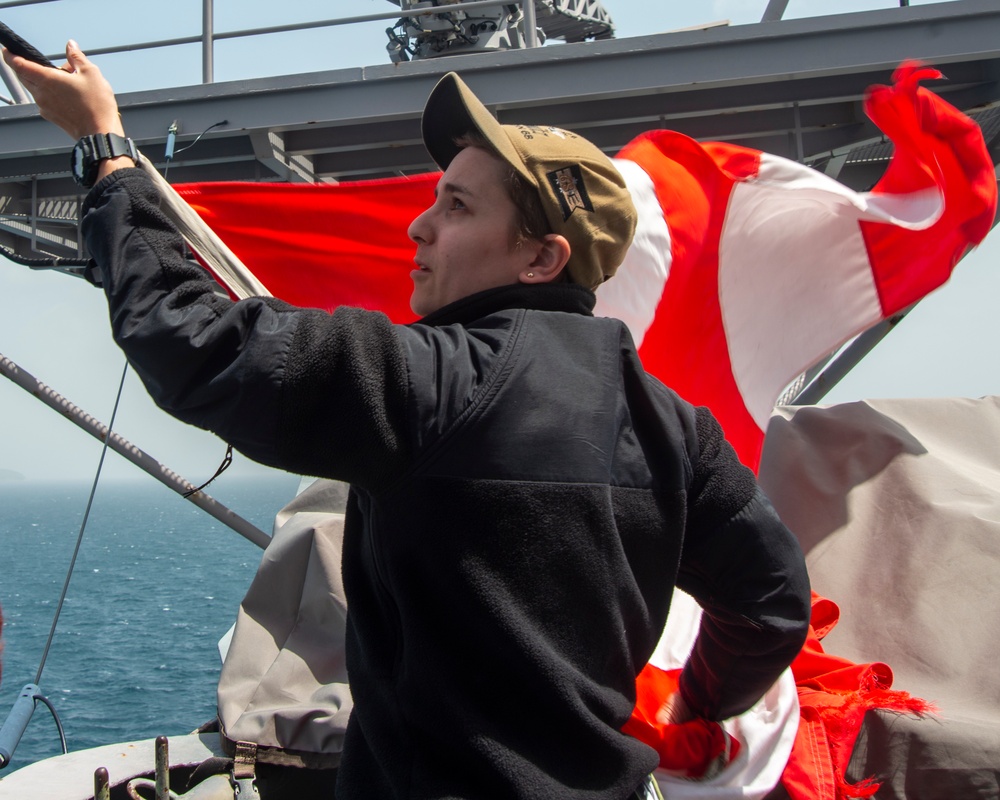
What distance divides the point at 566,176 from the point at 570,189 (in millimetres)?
21

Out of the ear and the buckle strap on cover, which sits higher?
the ear

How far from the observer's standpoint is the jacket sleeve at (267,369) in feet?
3.88

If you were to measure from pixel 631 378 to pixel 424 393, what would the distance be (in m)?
0.38

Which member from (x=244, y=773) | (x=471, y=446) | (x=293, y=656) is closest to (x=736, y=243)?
(x=293, y=656)

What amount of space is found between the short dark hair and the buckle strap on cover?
5.82 ft

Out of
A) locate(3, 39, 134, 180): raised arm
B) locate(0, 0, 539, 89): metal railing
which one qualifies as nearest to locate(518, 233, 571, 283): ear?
locate(3, 39, 134, 180): raised arm

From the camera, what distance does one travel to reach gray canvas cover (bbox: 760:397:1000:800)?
239 centimetres

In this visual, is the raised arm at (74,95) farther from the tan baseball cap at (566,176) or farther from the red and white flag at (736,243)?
the red and white flag at (736,243)

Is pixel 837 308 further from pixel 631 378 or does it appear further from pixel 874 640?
pixel 631 378

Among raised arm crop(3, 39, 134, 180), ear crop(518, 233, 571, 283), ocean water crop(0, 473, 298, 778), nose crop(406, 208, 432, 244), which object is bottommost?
ocean water crop(0, 473, 298, 778)

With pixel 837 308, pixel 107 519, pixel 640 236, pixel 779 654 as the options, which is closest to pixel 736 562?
pixel 779 654

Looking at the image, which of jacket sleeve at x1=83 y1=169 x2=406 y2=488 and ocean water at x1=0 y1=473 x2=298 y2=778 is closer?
jacket sleeve at x1=83 y1=169 x2=406 y2=488

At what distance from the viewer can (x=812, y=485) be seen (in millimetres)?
3293

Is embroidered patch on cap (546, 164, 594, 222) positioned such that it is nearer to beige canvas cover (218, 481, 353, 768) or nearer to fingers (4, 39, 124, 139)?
fingers (4, 39, 124, 139)
